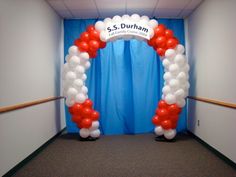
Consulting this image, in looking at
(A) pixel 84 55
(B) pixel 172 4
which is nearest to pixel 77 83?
(A) pixel 84 55

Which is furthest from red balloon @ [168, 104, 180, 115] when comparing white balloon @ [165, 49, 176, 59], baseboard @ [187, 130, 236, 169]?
white balloon @ [165, 49, 176, 59]

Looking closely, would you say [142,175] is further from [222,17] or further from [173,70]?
[222,17]

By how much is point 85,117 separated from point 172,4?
2.41 metres

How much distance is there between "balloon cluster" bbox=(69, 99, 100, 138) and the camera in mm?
3947

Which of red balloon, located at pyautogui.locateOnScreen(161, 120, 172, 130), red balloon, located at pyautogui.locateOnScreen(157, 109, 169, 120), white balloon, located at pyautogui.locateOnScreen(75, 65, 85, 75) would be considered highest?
white balloon, located at pyautogui.locateOnScreen(75, 65, 85, 75)

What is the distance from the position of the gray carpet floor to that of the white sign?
1.84m

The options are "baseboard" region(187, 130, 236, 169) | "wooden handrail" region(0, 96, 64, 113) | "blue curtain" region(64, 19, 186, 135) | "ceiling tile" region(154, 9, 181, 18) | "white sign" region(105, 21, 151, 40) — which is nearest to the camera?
"wooden handrail" region(0, 96, 64, 113)

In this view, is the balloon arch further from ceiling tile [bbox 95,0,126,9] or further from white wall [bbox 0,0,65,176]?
white wall [bbox 0,0,65,176]

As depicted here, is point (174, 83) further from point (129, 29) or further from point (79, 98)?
point (79, 98)

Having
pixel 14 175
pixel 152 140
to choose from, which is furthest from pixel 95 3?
pixel 14 175

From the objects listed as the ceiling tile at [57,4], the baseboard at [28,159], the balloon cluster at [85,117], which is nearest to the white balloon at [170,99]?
the balloon cluster at [85,117]

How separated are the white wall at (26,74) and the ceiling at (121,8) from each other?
0.29 m

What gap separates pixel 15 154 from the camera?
2.72 meters

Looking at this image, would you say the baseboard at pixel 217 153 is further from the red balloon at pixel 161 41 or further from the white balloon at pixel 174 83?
the red balloon at pixel 161 41
